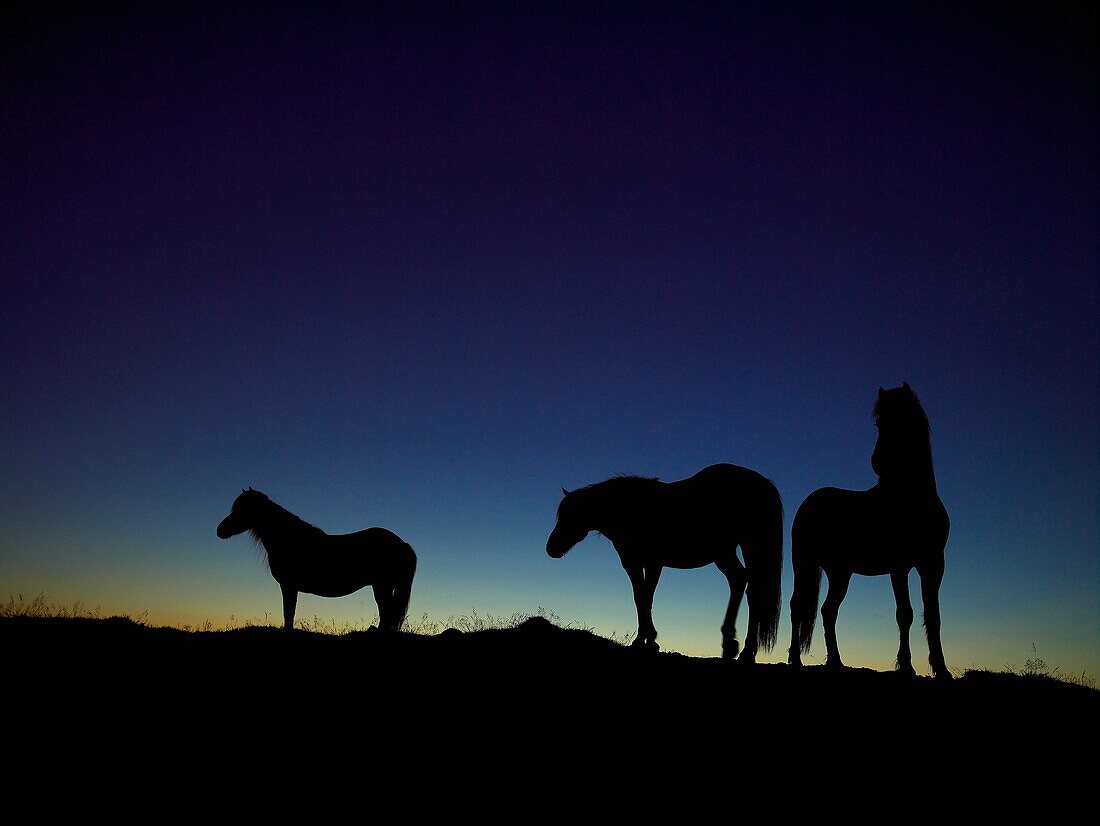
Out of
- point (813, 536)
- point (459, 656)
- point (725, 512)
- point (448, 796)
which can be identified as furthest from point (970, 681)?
point (448, 796)

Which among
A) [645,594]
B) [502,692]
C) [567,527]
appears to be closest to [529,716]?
[502,692]

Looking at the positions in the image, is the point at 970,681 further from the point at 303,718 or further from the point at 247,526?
the point at 247,526

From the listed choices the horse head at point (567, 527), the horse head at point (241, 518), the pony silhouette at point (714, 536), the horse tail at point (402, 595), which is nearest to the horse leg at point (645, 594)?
the pony silhouette at point (714, 536)

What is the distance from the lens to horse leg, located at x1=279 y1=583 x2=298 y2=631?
44.9 feet

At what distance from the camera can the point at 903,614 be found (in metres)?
9.93

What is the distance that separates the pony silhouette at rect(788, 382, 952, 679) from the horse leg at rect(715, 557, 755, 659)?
0.78 m

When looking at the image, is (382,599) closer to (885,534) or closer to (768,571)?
(768,571)

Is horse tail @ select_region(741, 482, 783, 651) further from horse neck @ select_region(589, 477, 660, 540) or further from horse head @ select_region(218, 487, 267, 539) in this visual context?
horse head @ select_region(218, 487, 267, 539)

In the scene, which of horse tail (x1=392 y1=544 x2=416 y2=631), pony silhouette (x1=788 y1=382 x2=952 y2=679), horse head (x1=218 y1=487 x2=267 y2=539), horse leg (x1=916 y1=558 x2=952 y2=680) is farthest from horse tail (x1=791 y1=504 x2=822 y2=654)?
horse head (x1=218 y1=487 x2=267 y2=539)

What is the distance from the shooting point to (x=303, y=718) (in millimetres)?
5641

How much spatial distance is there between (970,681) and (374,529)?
→ 465 inches

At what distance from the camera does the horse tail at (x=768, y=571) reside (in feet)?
33.6

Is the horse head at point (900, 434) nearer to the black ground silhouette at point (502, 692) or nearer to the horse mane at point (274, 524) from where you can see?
the black ground silhouette at point (502, 692)

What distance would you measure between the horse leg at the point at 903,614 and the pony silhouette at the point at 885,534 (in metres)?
0.01
